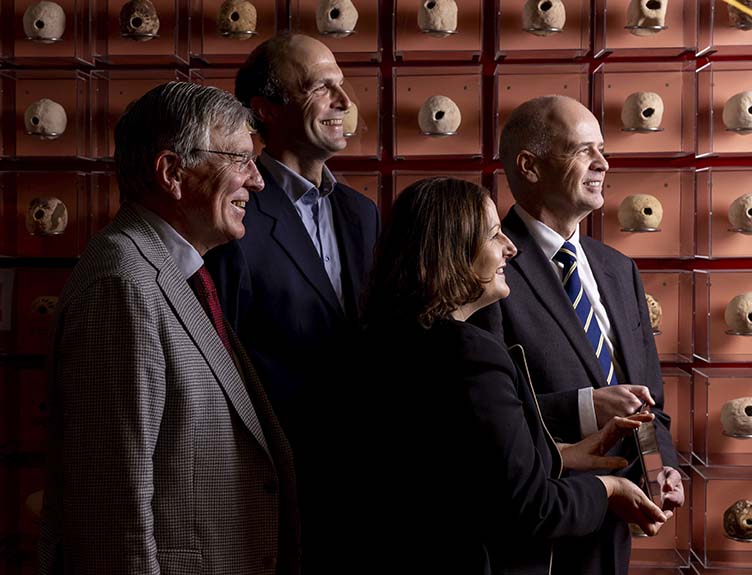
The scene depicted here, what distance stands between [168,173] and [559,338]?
109 cm

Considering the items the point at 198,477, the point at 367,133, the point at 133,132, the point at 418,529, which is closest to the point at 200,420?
the point at 198,477

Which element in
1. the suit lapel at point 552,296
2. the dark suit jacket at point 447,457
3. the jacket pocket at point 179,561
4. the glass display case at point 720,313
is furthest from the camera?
the glass display case at point 720,313

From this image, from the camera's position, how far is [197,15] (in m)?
3.62

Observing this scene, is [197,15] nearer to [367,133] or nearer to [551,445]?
[367,133]

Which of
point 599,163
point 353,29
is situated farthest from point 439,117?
point 599,163

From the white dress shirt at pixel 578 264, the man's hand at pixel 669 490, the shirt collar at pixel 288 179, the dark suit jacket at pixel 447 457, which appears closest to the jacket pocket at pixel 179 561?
the dark suit jacket at pixel 447 457

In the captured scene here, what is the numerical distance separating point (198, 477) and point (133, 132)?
69 centimetres

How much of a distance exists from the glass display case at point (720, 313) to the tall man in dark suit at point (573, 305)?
977mm

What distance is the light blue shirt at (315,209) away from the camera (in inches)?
102

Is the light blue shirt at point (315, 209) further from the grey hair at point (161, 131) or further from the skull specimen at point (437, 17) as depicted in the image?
the skull specimen at point (437, 17)

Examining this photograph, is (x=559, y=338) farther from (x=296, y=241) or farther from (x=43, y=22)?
(x=43, y=22)

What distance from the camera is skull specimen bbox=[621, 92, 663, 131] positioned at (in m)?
3.47

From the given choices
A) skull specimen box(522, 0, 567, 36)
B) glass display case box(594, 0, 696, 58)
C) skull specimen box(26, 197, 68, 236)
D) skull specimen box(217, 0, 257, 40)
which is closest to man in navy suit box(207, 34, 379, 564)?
skull specimen box(217, 0, 257, 40)

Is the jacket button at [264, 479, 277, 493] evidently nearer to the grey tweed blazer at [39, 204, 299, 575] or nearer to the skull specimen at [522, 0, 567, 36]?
the grey tweed blazer at [39, 204, 299, 575]
